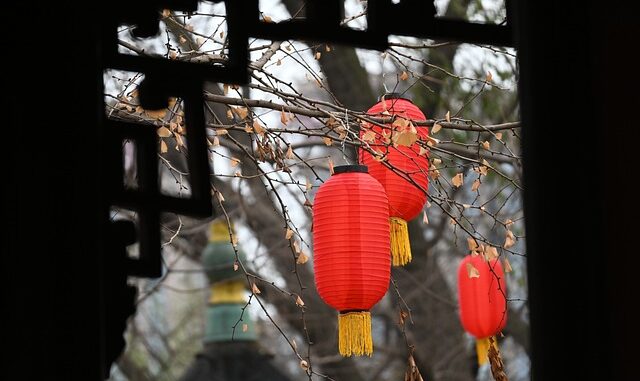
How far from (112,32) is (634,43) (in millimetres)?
1117

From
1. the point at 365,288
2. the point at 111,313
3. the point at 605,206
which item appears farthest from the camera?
the point at 365,288

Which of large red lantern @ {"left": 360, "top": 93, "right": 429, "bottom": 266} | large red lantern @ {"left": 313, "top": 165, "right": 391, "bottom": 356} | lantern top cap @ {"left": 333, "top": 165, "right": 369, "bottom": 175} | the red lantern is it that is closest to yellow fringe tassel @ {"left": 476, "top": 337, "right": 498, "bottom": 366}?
the red lantern

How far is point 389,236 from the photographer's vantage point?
632cm

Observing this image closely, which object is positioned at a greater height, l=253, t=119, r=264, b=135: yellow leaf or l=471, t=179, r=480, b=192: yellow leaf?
l=253, t=119, r=264, b=135: yellow leaf

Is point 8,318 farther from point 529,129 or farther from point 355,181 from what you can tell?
point 355,181

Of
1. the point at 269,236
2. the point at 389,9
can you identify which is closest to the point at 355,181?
the point at 389,9

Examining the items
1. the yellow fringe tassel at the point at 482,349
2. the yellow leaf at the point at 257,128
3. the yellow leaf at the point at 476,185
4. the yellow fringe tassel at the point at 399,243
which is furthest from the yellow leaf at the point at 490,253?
the yellow fringe tassel at the point at 482,349

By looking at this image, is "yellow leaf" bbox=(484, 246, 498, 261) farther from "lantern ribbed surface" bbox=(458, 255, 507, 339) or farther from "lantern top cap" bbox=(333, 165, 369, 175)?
"lantern ribbed surface" bbox=(458, 255, 507, 339)

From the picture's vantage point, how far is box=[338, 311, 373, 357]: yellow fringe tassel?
19.2ft

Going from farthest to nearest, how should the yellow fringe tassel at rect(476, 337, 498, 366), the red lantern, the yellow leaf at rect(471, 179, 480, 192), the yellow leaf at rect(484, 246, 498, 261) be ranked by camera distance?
the red lantern < the yellow fringe tassel at rect(476, 337, 498, 366) < the yellow leaf at rect(471, 179, 480, 192) < the yellow leaf at rect(484, 246, 498, 261)

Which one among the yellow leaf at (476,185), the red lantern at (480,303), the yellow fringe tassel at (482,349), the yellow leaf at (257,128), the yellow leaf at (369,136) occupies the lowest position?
the yellow fringe tassel at (482,349)

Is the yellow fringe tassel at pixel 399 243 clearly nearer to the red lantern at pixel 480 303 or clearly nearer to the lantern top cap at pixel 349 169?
the lantern top cap at pixel 349 169

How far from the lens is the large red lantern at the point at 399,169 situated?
6.41 metres

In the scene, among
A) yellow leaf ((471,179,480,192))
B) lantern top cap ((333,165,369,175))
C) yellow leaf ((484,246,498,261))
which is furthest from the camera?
yellow leaf ((471,179,480,192))
